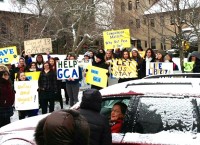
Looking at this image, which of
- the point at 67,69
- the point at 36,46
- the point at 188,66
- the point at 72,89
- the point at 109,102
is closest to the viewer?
the point at 109,102

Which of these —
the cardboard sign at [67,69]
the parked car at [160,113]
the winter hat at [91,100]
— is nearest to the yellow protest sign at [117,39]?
the cardboard sign at [67,69]

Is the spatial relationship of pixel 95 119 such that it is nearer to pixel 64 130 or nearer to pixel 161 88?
pixel 161 88

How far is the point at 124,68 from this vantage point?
34.2ft

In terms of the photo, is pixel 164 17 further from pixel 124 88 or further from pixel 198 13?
pixel 124 88

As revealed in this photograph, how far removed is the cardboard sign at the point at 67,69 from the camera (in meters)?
11.1

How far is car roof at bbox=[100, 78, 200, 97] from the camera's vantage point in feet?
13.0

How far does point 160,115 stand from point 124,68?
6.50 metres

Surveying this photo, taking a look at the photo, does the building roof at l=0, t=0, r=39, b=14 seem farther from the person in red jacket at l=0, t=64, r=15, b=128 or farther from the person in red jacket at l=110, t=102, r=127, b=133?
the person in red jacket at l=110, t=102, r=127, b=133

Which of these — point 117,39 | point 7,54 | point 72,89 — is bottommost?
point 72,89

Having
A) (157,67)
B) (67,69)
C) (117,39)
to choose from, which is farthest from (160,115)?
(117,39)

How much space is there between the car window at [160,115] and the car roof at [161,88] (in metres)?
0.06

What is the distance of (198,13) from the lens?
22.6 metres

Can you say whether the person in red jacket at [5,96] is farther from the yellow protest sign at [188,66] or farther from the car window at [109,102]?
the yellow protest sign at [188,66]

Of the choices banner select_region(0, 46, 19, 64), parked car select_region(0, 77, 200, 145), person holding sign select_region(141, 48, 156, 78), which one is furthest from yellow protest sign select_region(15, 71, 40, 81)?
parked car select_region(0, 77, 200, 145)
